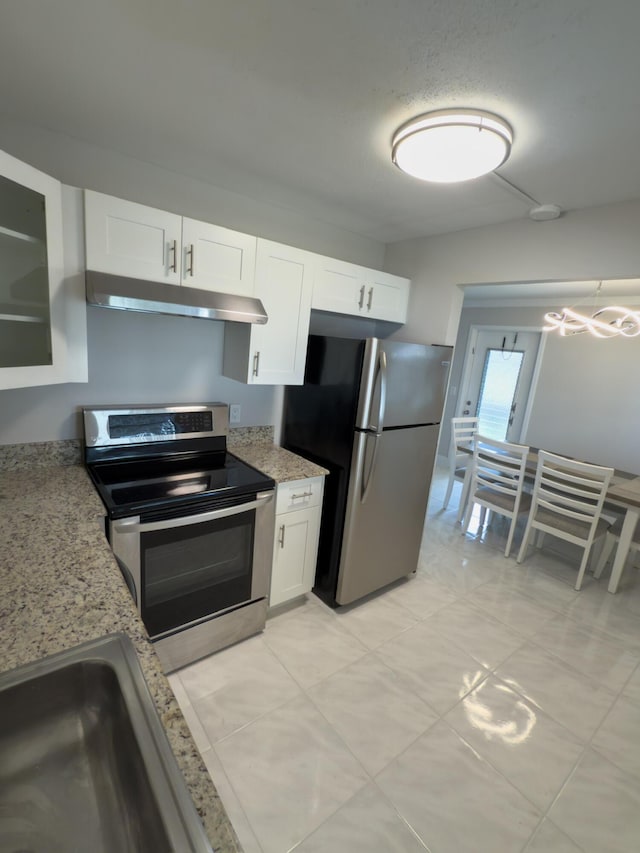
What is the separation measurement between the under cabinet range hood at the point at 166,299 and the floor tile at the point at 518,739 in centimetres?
215

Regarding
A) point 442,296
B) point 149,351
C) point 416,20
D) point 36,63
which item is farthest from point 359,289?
point 36,63

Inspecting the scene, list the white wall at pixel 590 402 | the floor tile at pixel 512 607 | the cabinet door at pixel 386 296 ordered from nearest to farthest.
Answer: the floor tile at pixel 512 607
the cabinet door at pixel 386 296
the white wall at pixel 590 402

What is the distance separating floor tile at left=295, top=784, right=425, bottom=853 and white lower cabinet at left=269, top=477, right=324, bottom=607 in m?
1.00

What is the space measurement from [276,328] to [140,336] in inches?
28.8

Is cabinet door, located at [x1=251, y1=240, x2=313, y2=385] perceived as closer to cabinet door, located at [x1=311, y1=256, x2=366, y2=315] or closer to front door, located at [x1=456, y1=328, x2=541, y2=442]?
cabinet door, located at [x1=311, y1=256, x2=366, y2=315]

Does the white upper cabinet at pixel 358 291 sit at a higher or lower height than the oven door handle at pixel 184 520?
higher

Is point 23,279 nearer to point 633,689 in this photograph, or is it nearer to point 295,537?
point 295,537

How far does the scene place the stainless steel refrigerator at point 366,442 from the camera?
2113 mm

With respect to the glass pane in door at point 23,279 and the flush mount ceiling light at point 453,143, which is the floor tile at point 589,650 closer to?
the flush mount ceiling light at point 453,143

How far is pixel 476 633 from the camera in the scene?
230cm

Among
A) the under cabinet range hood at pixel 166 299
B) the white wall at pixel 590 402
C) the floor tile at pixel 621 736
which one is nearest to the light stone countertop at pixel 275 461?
the under cabinet range hood at pixel 166 299

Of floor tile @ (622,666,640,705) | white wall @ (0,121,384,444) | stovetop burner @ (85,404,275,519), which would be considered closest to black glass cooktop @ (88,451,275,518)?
stovetop burner @ (85,404,275,519)

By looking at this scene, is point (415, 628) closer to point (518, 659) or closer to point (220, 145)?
point (518, 659)

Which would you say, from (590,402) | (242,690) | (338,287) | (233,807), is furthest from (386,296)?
(590,402)
